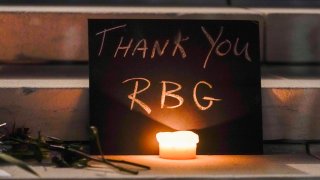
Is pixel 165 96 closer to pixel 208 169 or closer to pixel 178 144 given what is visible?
pixel 178 144

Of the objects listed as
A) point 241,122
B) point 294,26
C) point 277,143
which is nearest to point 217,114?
point 241,122

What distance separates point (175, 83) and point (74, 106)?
0.22m

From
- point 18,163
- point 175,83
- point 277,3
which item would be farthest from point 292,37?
point 18,163

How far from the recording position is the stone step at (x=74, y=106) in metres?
1.36

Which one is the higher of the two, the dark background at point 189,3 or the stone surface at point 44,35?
the dark background at point 189,3

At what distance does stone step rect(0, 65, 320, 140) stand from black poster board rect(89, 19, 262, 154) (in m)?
0.06

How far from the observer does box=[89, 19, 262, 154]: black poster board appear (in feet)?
4.33

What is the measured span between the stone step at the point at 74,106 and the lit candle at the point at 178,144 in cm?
19

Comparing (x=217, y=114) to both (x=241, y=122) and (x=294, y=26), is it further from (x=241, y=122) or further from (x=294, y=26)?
(x=294, y=26)

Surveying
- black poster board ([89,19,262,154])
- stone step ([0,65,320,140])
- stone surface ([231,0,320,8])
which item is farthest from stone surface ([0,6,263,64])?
stone surface ([231,0,320,8])

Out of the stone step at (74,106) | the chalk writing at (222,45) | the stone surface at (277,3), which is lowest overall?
the stone step at (74,106)

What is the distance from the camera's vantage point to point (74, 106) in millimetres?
1362

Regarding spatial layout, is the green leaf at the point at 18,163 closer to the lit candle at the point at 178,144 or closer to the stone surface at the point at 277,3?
the lit candle at the point at 178,144

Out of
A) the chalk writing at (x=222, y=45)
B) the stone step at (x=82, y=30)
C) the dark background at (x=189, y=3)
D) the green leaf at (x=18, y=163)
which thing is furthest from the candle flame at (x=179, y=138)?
the dark background at (x=189, y=3)
